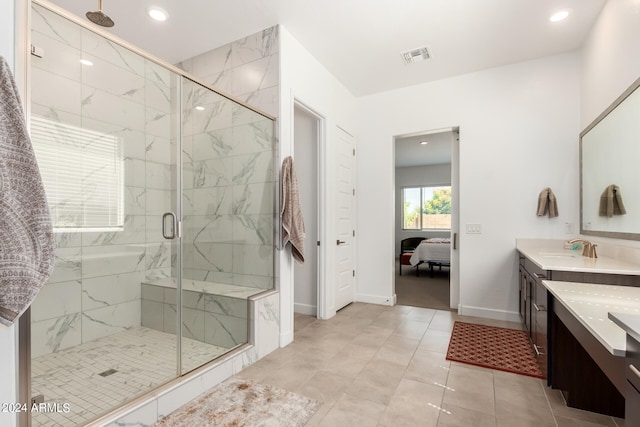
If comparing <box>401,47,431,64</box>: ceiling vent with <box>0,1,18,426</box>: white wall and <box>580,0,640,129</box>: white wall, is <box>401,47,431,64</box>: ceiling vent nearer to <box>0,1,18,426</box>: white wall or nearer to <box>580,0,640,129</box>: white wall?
<box>580,0,640,129</box>: white wall

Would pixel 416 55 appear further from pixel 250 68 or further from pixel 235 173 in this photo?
pixel 235 173

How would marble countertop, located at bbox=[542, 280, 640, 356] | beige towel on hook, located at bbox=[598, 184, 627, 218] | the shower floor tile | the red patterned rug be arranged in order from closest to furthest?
marble countertop, located at bbox=[542, 280, 640, 356] < the shower floor tile < beige towel on hook, located at bbox=[598, 184, 627, 218] < the red patterned rug

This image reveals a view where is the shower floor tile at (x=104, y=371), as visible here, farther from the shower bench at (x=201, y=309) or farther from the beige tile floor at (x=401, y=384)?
the beige tile floor at (x=401, y=384)

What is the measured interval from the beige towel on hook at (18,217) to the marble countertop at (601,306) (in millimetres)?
1980

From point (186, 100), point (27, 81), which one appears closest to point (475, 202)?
point (186, 100)

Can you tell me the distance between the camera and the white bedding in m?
6.20

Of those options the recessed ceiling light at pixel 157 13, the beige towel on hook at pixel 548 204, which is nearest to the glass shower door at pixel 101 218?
the recessed ceiling light at pixel 157 13

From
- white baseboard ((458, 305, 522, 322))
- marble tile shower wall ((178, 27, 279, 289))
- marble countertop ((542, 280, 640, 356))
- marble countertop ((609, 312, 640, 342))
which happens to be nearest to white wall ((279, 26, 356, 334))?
marble tile shower wall ((178, 27, 279, 289))

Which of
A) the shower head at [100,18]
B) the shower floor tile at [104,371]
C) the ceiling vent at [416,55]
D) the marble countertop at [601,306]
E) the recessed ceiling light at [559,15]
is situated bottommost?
the shower floor tile at [104,371]

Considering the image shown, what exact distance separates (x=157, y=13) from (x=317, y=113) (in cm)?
171

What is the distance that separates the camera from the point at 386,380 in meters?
2.25

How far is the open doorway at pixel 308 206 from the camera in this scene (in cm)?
382

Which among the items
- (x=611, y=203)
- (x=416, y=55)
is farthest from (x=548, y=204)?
(x=416, y=55)

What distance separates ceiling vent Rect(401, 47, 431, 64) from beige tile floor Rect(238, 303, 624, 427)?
9.67ft
